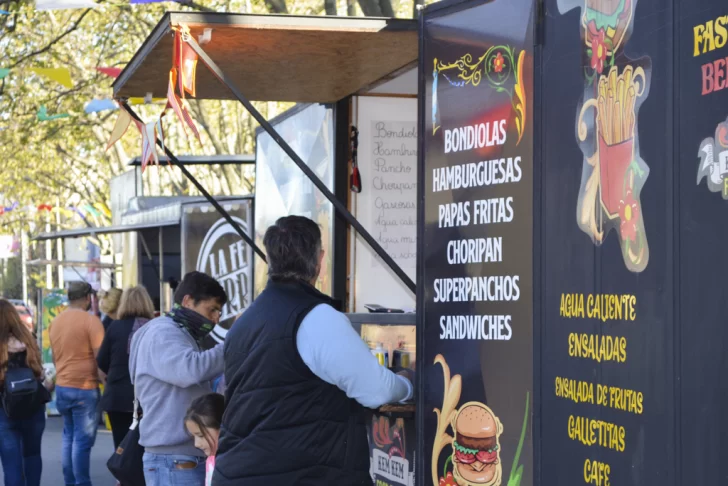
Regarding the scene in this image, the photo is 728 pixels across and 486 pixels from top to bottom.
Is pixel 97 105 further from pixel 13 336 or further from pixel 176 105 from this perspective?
pixel 176 105

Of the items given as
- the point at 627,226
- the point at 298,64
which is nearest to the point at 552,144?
the point at 627,226

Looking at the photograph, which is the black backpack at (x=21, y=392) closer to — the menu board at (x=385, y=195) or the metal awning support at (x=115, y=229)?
the menu board at (x=385, y=195)

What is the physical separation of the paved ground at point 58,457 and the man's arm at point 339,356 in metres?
6.96

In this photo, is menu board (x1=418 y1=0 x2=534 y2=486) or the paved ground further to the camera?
the paved ground

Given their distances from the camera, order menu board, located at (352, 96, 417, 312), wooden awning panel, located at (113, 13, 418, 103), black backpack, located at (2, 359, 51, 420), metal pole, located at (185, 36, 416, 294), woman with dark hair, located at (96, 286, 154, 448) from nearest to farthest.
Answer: metal pole, located at (185, 36, 416, 294) → wooden awning panel, located at (113, 13, 418, 103) → menu board, located at (352, 96, 417, 312) → black backpack, located at (2, 359, 51, 420) → woman with dark hair, located at (96, 286, 154, 448)

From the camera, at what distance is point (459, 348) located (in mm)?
4367

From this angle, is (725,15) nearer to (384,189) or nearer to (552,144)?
(552,144)

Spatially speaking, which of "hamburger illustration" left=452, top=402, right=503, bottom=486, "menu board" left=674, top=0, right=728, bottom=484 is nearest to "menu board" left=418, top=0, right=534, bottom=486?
"hamburger illustration" left=452, top=402, right=503, bottom=486

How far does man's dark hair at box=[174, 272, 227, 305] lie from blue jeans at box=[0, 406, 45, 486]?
10.0 feet

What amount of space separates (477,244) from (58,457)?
1047 centimetres

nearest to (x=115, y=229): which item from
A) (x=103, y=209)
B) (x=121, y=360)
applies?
(x=121, y=360)

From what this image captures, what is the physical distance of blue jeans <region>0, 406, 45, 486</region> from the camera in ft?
27.7

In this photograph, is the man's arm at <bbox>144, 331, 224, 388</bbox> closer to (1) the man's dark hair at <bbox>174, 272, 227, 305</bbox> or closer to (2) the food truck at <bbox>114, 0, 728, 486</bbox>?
(1) the man's dark hair at <bbox>174, 272, 227, 305</bbox>

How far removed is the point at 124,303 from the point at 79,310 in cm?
95
